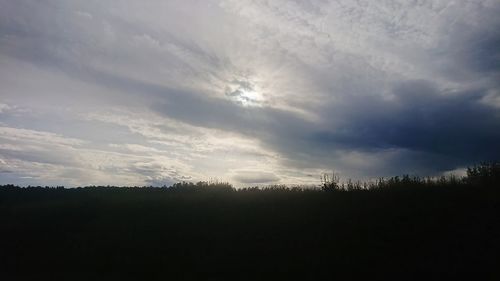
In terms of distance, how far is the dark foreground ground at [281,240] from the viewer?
12906 mm

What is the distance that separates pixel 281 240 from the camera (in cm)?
1520

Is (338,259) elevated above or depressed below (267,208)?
below

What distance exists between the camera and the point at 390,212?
621 inches

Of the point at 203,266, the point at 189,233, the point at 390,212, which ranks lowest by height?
the point at 203,266

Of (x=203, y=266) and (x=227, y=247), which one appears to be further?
(x=227, y=247)

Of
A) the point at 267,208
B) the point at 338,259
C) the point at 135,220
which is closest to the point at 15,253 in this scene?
the point at 135,220

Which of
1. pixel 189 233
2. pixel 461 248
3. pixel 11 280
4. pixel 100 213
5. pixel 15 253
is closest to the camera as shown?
pixel 461 248

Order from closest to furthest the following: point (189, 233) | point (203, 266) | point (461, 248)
A: point (461, 248) < point (203, 266) < point (189, 233)

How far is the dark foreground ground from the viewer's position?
1291cm

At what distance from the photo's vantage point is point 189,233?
17.2 meters

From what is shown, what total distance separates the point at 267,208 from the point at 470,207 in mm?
7863

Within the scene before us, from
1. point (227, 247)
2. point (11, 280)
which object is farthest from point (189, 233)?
point (11, 280)

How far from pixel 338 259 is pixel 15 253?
13993mm

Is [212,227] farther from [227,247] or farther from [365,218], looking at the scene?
[365,218]
